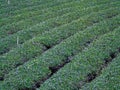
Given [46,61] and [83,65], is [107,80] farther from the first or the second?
[46,61]

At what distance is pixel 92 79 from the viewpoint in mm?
17719

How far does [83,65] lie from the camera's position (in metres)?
18.2

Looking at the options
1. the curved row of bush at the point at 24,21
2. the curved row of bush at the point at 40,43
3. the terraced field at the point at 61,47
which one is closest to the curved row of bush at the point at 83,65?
the terraced field at the point at 61,47

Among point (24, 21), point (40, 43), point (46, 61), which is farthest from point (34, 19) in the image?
point (46, 61)

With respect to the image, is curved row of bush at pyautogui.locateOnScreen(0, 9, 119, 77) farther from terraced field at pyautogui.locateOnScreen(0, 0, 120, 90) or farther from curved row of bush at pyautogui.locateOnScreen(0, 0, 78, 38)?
curved row of bush at pyautogui.locateOnScreen(0, 0, 78, 38)

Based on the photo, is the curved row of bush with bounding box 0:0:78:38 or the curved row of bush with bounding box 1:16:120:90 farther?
the curved row of bush with bounding box 0:0:78:38

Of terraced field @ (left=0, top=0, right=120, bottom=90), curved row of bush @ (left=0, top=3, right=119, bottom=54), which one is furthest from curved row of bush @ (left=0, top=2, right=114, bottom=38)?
curved row of bush @ (left=0, top=3, right=119, bottom=54)

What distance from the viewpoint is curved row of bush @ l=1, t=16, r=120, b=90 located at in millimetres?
17250

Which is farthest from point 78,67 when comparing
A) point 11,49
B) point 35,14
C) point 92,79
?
point 35,14

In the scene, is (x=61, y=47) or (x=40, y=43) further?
(x=40, y=43)

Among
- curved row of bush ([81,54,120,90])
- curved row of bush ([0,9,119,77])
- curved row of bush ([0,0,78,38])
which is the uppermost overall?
curved row of bush ([0,0,78,38])

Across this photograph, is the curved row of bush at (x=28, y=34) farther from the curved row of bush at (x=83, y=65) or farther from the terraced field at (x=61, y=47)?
the curved row of bush at (x=83, y=65)

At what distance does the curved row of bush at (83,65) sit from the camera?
54.5ft

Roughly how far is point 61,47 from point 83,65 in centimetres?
296
